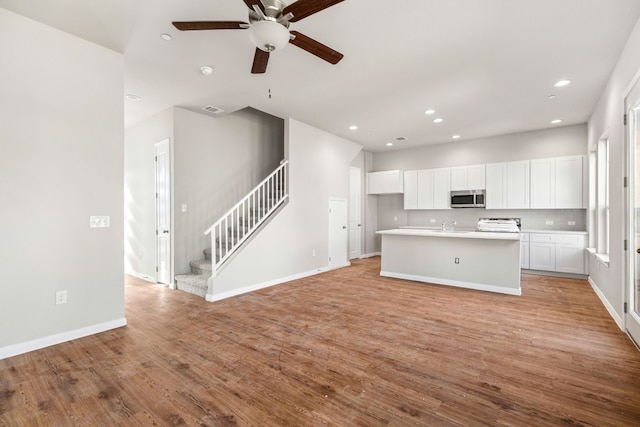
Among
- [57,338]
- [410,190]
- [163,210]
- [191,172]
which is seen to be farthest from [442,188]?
[57,338]

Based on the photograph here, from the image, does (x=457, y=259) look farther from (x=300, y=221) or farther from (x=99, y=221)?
(x=99, y=221)

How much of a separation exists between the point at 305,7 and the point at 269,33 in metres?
0.31

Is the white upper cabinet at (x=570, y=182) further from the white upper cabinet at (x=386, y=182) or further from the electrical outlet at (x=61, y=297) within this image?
the electrical outlet at (x=61, y=297)

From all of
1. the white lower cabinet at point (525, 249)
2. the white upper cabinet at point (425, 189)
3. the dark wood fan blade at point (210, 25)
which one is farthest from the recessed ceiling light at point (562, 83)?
the dark wood fan blade at point (210, 25)

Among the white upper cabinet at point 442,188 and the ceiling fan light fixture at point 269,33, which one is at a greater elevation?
the ceiling fan light fixture at point 269,33

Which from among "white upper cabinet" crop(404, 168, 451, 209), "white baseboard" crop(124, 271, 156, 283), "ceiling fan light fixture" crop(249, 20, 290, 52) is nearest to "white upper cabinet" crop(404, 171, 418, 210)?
"white upper cabinet" crop(404, 168, 451, 209)

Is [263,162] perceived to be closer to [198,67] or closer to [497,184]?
[198,67]

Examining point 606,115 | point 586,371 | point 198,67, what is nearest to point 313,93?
point 198,67

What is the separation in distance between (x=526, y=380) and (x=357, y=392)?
1.33m

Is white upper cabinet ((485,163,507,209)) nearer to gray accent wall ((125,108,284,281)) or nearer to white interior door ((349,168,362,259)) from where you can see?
white interior door ((349,168,362,259))

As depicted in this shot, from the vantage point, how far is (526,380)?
2271 mm

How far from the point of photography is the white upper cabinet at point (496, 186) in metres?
6.71

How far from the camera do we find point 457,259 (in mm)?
5195

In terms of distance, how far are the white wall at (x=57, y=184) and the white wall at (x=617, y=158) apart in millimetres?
5469
